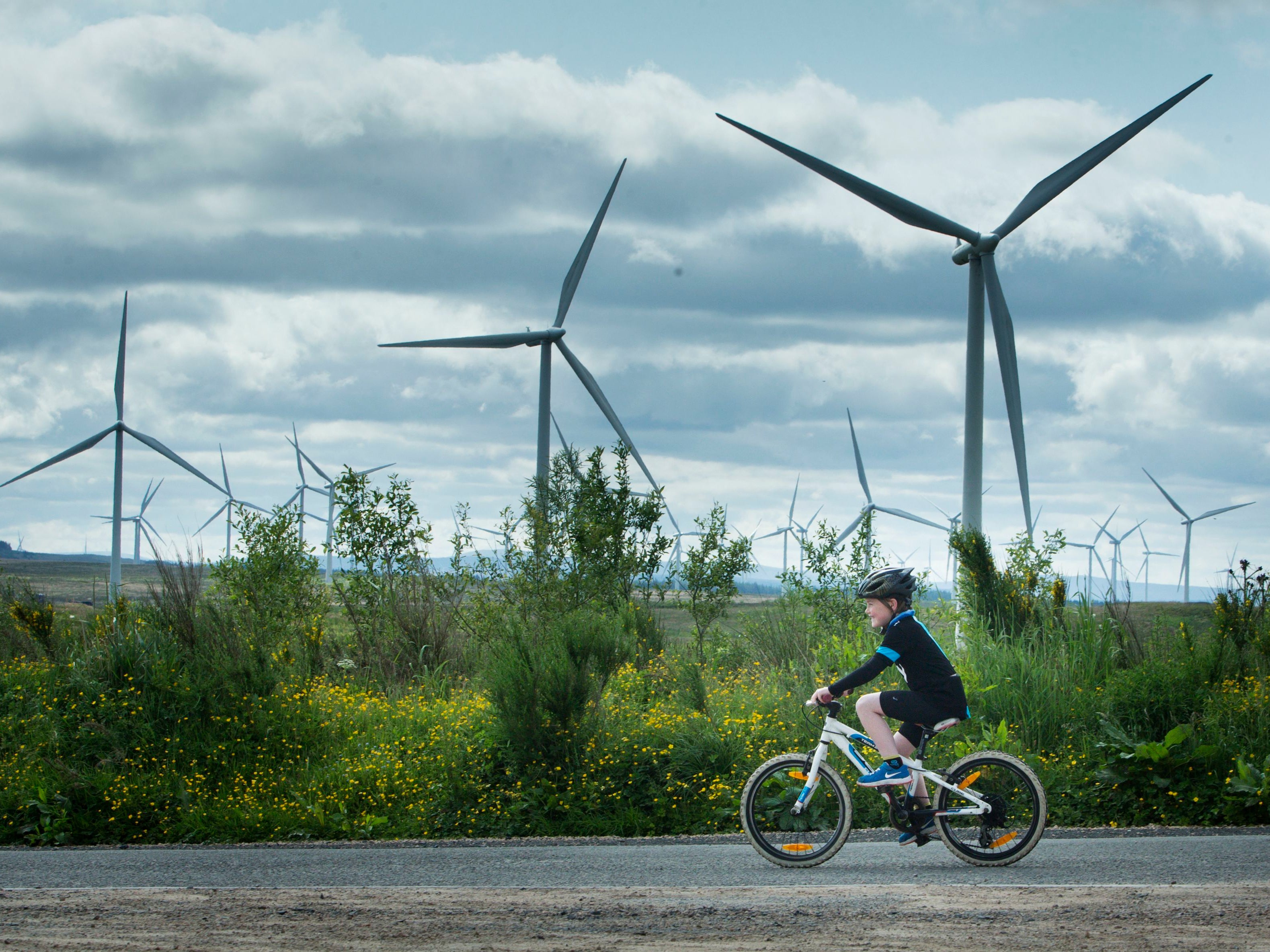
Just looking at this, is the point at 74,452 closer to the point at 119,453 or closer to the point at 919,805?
the point at 119,453

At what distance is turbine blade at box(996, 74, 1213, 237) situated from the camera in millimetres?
20609

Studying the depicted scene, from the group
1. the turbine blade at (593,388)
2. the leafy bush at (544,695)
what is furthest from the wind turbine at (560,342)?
the leafy bush at (544,695)

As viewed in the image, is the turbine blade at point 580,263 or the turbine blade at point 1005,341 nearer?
the turbine blade at point 1005,341

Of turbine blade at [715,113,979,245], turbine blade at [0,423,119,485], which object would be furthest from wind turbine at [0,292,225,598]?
turbine blade at [715,113,979,245]

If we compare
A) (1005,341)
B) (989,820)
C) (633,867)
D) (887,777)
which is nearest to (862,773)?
(887,777)

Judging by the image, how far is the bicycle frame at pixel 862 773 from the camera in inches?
301

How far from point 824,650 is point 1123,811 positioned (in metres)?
4.81

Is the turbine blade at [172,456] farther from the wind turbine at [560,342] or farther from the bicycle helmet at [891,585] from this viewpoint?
the bicycle helmet at [891,585]

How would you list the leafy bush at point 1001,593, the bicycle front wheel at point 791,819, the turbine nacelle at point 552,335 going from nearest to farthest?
the bicycle front wheel at point 791,819
the leafy bush at point 1001,593
the turbine nacelle at point 552,335

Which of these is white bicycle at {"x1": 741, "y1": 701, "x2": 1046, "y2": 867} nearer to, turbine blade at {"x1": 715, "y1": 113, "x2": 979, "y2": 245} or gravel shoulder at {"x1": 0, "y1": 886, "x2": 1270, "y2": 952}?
gravel shoulder at {"x1": 0, "y1": 886, "x2": 1270, "y2": 952}

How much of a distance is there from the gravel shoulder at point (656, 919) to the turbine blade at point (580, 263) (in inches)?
903

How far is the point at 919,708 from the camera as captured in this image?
7.59m

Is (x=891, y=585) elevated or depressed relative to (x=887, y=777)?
elevated

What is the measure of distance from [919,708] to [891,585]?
83 centimetres
